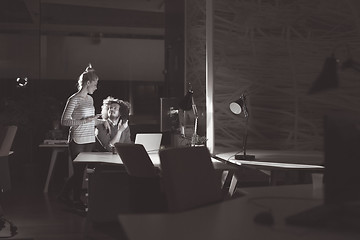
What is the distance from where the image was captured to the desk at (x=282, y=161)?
389 cm

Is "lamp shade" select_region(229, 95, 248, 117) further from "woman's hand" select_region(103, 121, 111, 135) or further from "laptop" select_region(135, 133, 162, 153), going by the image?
"woman's hand" select_region(103, 121, 111, 135)

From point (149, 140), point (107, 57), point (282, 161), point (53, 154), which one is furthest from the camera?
point (107, 57)

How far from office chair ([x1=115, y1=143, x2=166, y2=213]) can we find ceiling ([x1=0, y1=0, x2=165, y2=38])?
590 centimetres

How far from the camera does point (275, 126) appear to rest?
5188 mm

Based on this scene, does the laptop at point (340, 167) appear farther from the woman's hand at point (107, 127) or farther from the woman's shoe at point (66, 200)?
the woman's shoe at point (66, 200)

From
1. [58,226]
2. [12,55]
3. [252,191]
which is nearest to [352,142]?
[252,191]

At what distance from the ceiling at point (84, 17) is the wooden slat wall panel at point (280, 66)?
4.23 metres

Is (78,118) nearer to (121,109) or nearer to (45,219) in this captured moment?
(121,109)

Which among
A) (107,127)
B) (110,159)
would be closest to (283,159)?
(110,159)

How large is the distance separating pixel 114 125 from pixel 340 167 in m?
3.98

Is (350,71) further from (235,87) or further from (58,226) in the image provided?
(58,226)

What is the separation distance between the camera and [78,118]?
566 centimetres

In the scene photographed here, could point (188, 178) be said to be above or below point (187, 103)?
below

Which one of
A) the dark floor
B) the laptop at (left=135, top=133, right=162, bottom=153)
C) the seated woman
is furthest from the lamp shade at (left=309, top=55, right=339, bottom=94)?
the seated woman
